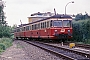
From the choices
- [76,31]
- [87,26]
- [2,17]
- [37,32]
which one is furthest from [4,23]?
[87,26]

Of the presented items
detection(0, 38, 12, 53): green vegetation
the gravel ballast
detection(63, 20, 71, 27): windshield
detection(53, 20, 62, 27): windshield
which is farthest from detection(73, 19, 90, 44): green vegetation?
the gravel ballast

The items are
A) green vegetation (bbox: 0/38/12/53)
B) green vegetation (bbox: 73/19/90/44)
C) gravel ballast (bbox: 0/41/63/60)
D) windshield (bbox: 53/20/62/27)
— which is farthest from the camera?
green vegetation (bbox: 73/19/90/44)

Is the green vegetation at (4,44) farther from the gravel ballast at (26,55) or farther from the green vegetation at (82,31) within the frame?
the green vegetation at (82,31)

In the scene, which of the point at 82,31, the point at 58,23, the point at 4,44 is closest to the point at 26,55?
the point at 4,44

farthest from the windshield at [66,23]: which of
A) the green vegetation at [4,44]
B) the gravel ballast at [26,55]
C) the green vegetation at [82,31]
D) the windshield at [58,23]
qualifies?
the gravel ballast at [26,55]

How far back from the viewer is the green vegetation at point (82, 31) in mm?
29225

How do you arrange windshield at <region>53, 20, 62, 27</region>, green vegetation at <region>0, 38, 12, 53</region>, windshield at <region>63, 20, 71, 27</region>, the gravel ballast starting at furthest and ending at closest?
windshield at <region>63, 20, 71, 27</region> < windshield at <region>53, 20, 62, 27</region> < green vegetation at <region>0, 38, 12, 53</region> < the gravel ballast

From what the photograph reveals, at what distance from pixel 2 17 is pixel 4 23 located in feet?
3.93

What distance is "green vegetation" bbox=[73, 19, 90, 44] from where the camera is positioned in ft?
95.9

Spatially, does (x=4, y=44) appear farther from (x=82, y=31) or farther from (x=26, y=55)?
(x=82, y=31)

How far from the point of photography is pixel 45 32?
29.4 meters

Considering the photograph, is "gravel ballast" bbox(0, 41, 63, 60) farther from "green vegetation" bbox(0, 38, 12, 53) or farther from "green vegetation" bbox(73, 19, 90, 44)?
"green vegetation" bbox(73, 19, 90, 44)

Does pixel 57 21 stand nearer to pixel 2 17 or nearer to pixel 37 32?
pixel 37 32

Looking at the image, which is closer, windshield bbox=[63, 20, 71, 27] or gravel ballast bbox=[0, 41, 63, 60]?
gravel ballast bbox=[0, 41, 63, 60]
